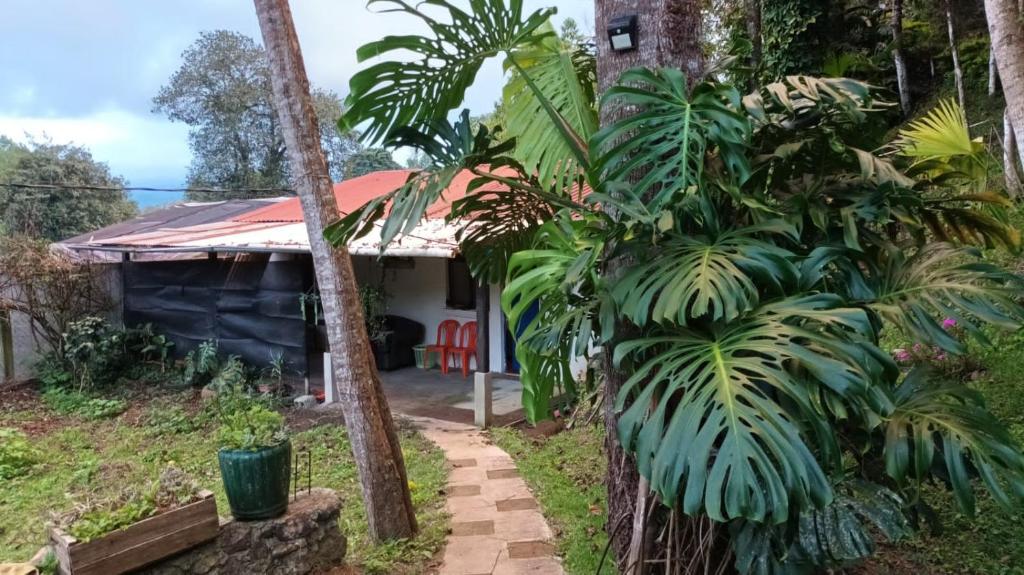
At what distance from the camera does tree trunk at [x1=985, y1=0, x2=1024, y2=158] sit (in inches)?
138

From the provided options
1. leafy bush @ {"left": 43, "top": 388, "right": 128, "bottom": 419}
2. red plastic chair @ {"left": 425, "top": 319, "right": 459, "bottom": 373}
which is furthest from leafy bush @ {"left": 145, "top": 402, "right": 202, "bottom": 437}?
red plastic chair @ {"left": 425, "top": 319, "right": 459, "bottom": 373}

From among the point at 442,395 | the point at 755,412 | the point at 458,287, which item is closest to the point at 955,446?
the point at 755,412

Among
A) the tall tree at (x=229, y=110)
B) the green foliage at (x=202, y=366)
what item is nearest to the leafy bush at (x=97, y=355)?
the green foliage at (x=202, y=366)

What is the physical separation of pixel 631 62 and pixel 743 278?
0.97 meters

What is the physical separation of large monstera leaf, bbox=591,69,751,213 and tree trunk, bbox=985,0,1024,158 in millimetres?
2733

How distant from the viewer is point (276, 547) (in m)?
2.93

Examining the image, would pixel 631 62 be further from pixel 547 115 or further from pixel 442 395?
pixel 442 395

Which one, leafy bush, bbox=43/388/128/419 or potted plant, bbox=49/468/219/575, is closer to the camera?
potted plant, bbox=49/468/219/575

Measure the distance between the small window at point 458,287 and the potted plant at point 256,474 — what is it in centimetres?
529

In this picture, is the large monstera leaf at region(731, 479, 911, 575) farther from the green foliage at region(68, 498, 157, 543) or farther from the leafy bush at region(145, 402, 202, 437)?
the leafy bush at region(145, 402, 202, 437)

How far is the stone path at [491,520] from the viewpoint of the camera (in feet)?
10.7

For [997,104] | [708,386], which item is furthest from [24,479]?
[997,104]

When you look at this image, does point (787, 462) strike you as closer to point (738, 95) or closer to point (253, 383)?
point (738, 95)

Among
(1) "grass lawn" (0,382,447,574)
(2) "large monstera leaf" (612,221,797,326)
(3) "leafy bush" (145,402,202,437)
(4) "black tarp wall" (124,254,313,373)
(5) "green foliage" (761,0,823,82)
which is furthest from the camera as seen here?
(5) "green foliage" (761,0,823,82)
